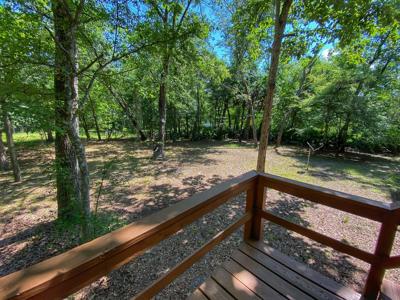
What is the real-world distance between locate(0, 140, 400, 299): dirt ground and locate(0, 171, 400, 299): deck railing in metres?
1.25

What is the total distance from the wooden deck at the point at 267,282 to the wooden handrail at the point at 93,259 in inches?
26.5

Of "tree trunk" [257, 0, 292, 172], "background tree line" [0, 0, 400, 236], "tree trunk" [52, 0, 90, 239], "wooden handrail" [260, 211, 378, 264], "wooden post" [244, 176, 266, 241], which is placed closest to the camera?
"wooden handrail" [260, 211, 378, 264]

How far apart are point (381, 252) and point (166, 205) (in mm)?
3414

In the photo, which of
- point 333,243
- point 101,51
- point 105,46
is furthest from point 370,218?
point 101,51

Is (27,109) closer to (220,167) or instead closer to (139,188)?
(139,188)

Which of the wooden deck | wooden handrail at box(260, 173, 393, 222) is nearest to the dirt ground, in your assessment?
the wooden deck

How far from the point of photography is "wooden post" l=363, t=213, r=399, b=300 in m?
1.08

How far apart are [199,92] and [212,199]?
531 inches

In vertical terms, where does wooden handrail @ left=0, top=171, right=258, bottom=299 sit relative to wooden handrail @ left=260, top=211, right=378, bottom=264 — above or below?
above

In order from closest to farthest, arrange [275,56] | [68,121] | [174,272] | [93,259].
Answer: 1. [93,259]
2. [174,272]
3. [68,121]
4. [275,56]

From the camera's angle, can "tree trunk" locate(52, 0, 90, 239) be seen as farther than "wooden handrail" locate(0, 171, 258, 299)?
Yes

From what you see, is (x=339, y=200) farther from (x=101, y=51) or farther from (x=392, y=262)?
(x=101, y=51)

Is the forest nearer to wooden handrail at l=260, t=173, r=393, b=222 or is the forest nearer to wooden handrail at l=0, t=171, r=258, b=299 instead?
A: wooden handrail at l=0, t=171, r=258, b=299

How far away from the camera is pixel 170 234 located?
3.15 ft
